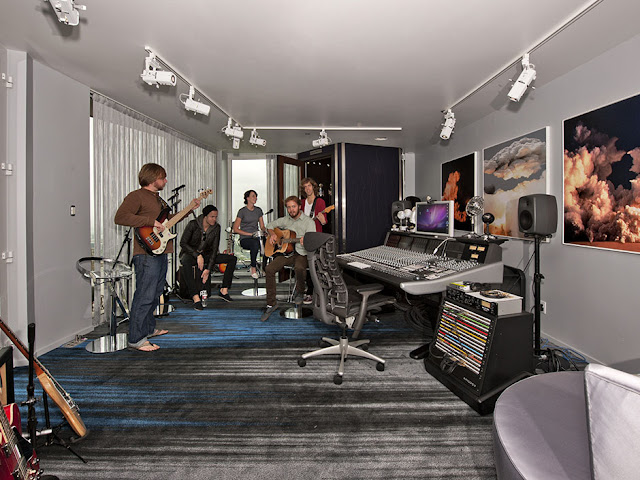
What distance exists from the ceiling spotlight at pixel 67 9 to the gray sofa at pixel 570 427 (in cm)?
284

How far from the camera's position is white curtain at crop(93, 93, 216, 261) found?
4027 mm

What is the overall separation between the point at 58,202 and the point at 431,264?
3.46 metres

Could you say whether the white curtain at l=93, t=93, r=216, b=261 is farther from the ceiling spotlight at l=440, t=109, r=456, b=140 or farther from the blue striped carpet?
the ceiling spotlight at l=440, t=109, r=456, b=140

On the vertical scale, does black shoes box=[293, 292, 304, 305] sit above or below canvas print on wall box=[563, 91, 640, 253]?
below

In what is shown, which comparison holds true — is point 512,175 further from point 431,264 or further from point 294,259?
point 294,259

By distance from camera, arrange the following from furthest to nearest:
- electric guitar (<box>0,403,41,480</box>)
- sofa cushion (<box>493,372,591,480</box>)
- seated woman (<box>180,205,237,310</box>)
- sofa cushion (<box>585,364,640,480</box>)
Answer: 1. seated woman (<box>180,205,237,310</box>)
2. electric guitar (<box>0,403,41,480</box>)
3. sofa cushion (<box>493,372,591,480</box>)
4. sofa cushion (<box>585,364,640,480</box>)

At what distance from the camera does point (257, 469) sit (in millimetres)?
1763

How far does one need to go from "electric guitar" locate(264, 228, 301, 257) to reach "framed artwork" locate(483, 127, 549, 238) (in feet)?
8.26

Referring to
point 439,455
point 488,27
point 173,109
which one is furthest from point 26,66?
point 439,455

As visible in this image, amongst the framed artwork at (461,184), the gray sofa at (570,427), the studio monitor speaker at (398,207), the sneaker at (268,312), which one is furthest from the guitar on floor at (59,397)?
the framed artwork at (461,184)

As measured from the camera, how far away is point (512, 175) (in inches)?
161

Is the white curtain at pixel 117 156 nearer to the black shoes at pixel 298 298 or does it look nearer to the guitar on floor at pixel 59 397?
the black shoes at pixel 298 298

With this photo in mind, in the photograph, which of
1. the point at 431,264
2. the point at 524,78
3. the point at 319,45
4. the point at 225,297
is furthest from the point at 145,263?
the point at 524,78

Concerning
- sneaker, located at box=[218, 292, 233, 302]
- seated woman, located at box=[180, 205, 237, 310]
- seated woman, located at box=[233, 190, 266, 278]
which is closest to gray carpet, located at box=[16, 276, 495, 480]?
seated woman, located at box=[180, 205, 237, 310]
